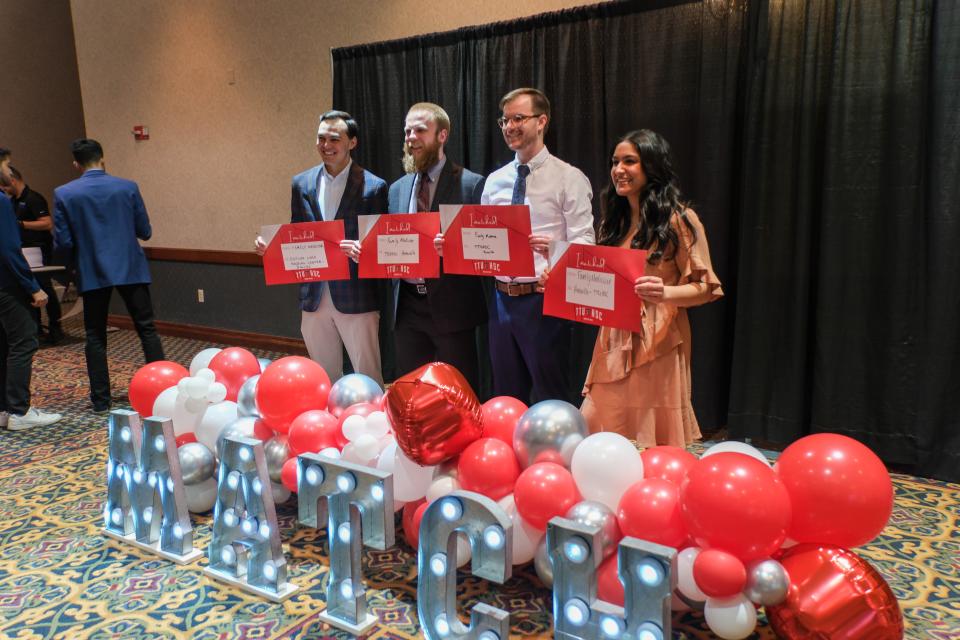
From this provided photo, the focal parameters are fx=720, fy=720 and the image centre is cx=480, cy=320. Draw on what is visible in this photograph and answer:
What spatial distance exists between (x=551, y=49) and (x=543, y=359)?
1.81m

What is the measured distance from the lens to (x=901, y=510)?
2723mm

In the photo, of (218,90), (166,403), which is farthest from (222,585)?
(218,90)

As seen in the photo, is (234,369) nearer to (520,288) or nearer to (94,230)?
(520,288)

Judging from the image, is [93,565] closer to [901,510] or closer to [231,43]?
[901,510]

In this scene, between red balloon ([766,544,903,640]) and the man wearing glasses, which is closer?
red balloon ([766,544,903,640])

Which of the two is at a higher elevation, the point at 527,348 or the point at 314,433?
the point at 527,348

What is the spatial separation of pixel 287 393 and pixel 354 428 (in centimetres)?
32

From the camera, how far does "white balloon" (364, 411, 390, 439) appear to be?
2346mm

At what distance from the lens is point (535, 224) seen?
2885 millimetres

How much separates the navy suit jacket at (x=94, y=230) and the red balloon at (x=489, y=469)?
289 centimetres

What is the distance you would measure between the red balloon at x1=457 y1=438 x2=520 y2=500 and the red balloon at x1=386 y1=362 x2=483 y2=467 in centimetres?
7

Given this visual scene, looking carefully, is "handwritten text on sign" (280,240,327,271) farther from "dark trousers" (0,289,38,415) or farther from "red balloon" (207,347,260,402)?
"dark trousers" (0,289,38,415)

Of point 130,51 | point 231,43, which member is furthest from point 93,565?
point 130,51

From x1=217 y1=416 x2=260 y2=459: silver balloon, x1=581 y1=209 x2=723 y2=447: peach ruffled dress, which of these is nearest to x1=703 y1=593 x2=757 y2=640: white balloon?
x1=581 y1=209 x2=723 y2=447: peach ruffled dress
